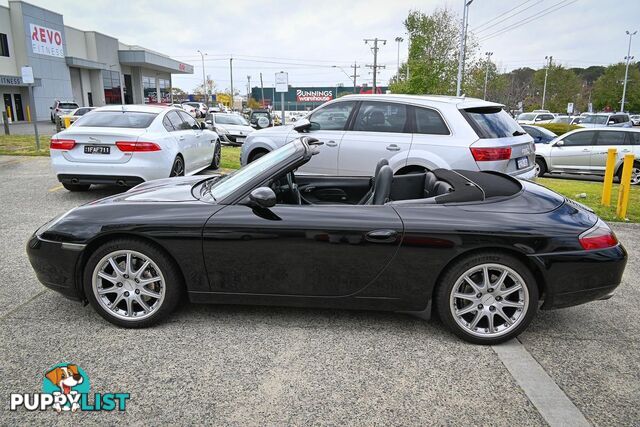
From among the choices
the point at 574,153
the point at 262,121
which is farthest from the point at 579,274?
the point at 262,121

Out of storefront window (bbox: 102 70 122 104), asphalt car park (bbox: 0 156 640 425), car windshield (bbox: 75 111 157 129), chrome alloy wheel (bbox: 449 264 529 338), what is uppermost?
storefront window (bbox: 102 70 122 104)

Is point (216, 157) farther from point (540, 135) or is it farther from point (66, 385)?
point (540, 135)

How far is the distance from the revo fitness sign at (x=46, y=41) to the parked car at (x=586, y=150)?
132ft

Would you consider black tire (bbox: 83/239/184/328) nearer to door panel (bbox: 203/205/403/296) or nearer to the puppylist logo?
door panel (bbox: 203/205/403/296)

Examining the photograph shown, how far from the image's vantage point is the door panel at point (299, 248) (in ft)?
10.3

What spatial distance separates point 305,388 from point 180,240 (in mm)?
1325

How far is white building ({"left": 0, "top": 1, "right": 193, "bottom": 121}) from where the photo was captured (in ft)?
119

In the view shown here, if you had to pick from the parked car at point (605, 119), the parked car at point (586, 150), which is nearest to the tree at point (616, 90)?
the parked car at point (605, 119)

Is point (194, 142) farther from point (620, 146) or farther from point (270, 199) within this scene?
point (620, 146)

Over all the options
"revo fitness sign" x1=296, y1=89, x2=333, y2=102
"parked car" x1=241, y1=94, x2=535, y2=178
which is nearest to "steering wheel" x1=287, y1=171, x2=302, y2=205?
"parked car" x1=241, y1=94, x2=535, y2=178

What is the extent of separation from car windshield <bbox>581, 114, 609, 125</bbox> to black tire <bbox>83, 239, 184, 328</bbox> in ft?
104

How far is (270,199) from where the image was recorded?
3.15 meters

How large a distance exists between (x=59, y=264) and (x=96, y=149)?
4036 millimetres

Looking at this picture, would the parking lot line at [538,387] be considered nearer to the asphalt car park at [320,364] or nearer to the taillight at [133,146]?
the asphalt car park at [320,364]
